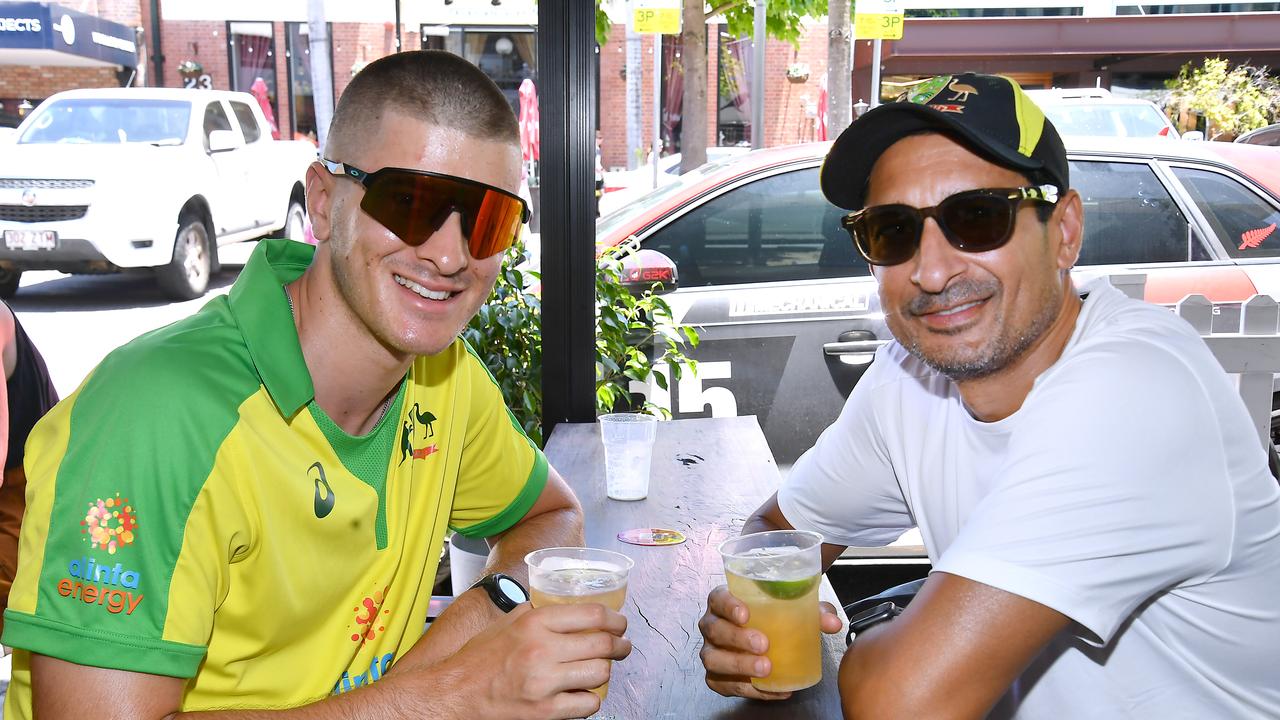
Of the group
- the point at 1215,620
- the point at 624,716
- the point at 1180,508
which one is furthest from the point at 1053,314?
the point at 624,716

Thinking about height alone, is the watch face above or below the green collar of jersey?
below

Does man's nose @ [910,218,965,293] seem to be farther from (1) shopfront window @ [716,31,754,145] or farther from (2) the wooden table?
(1) shopfront window @ [716,31,754,145]

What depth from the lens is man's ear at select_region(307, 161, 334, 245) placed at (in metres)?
1.62

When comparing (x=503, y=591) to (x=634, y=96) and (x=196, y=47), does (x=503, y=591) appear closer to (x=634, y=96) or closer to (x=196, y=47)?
(x=634, y=96)

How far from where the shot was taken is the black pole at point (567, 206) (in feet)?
10.5

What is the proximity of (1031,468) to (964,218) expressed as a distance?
0.40m

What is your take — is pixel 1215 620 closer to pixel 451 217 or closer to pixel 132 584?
pixel 451 217

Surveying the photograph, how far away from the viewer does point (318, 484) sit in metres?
1.45

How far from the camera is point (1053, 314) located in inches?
61.7

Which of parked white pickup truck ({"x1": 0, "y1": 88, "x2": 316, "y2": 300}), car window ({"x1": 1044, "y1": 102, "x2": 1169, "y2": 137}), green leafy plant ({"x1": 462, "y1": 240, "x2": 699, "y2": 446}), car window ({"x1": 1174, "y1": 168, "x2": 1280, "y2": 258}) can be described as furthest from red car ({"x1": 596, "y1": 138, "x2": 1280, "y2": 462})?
parked white pickup truck ({"x1": 0, "y1": 88, "x2": 316, "y2": 300})

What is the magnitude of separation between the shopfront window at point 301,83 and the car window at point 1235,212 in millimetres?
16243

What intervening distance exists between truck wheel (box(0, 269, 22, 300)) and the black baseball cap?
9.84 meters

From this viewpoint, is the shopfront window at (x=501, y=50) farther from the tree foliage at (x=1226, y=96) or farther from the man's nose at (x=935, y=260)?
the man's nose at (x=935, y=260)

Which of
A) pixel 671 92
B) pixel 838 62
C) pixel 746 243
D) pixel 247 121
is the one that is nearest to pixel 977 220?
pixel 746 243
